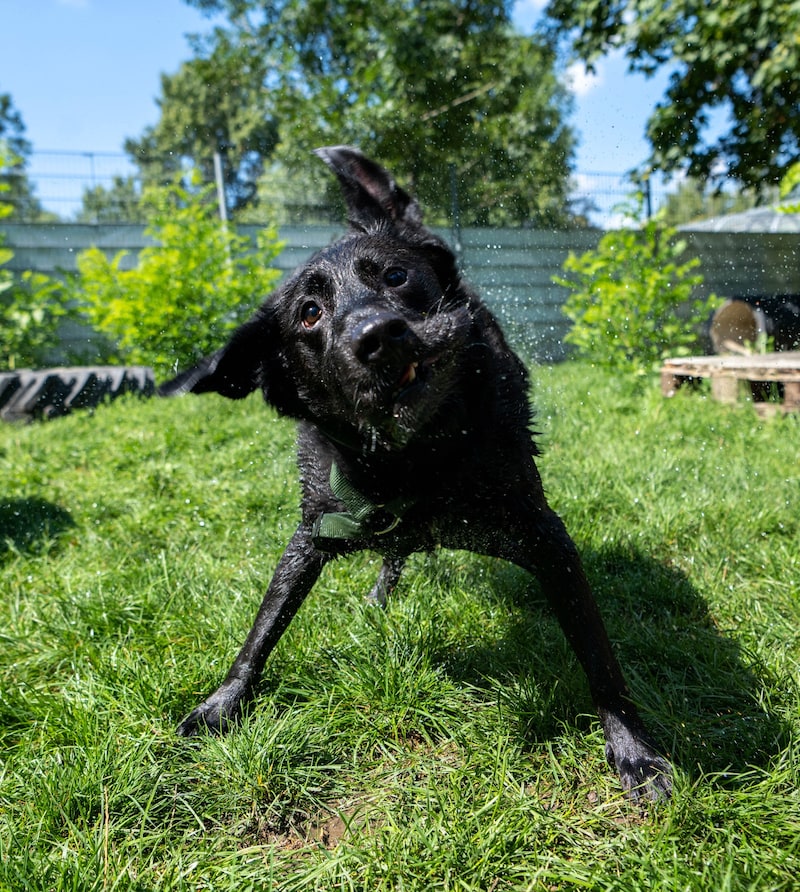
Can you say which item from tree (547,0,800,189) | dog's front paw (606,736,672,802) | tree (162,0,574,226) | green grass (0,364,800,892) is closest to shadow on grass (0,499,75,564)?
green grass (0,364,800,892)

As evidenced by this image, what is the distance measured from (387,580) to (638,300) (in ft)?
14.9

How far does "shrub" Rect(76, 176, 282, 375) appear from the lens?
19.9 feet

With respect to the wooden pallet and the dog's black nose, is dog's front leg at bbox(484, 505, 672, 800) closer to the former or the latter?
the dog's black nose

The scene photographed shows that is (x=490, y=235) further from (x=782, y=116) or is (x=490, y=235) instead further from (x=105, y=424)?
(x=105, y=424)

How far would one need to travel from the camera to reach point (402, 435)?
171 cm

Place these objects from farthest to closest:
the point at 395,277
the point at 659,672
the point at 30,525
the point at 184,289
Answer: the point at 184,289
the point at 30,525
the point at 659,672
the point at 395,277

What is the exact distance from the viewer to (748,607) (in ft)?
7.93

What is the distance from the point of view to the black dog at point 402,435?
1.69m

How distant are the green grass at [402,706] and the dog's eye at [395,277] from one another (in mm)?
1093

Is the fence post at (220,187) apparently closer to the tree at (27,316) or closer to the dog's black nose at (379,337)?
the tree at (27,316)

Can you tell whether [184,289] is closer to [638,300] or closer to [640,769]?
[638,300]

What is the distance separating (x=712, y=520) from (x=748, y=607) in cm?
74

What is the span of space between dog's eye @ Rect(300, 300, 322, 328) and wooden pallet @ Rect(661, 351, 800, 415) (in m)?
3.92

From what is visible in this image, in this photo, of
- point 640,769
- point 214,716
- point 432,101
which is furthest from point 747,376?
point 432,101
